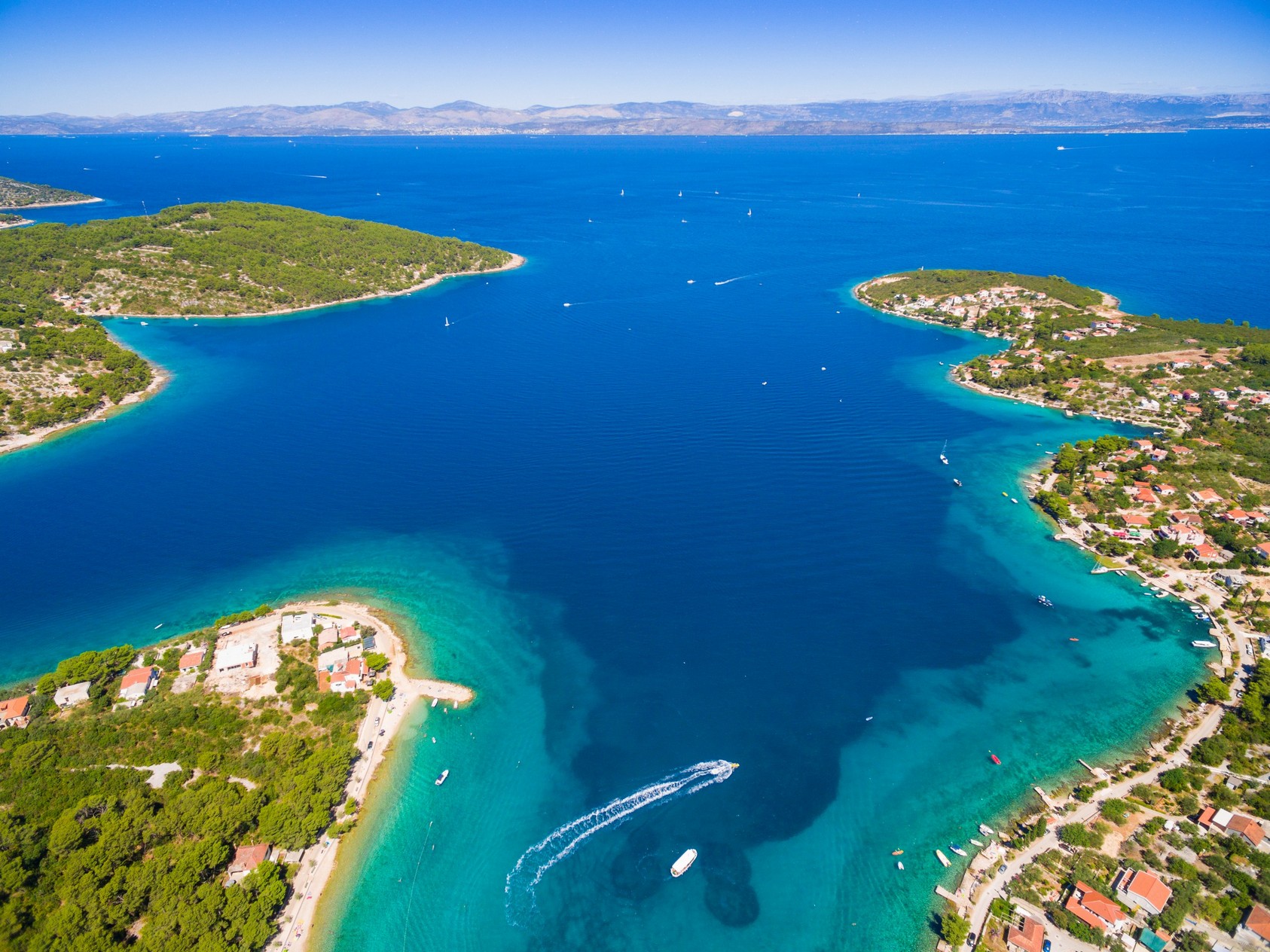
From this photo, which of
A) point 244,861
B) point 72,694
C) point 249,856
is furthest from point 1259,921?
point 72,694

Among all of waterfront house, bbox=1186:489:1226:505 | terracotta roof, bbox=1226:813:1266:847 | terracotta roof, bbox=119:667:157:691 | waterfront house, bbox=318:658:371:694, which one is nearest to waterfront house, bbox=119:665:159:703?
terracotta roof, bbox=119:667:157:691

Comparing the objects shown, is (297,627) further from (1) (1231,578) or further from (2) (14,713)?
(1) (1231,578)

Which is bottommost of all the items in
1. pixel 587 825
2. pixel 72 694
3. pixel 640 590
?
pixel 587 825

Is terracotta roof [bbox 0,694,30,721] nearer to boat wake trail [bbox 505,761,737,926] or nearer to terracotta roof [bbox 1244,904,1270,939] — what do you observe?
boat wake trail [bbox 505,761,737,926]

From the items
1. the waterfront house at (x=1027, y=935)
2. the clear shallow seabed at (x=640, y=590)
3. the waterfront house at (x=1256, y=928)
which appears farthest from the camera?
the clear shallow seabed at (x=640, y=590)

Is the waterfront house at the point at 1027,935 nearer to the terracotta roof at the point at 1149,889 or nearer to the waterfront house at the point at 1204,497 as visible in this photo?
the terracotta roof at the point at 1149,889

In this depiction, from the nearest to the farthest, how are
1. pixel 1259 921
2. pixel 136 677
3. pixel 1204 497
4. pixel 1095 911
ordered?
1. pixel 1259 921
2. pixel 1095 911
3. pixel 136 677
4. pixel 1204 497

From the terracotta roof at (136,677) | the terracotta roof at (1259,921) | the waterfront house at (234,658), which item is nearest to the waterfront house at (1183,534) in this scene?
the terracotta roof at (1259,921)

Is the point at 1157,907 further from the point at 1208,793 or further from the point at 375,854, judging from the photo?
the point at 375,854
